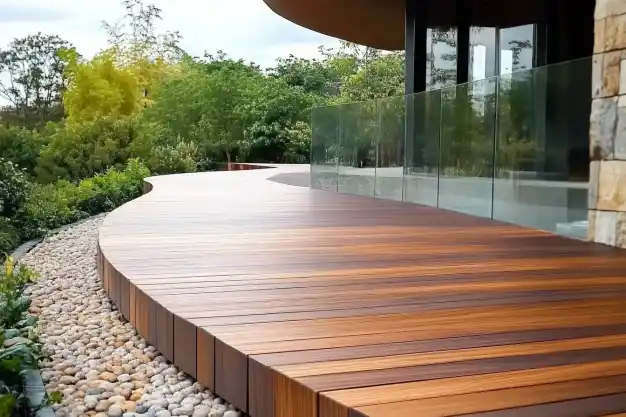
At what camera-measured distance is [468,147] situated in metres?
6.27

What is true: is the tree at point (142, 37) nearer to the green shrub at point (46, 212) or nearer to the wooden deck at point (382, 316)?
the green shrub at point (46, 212)

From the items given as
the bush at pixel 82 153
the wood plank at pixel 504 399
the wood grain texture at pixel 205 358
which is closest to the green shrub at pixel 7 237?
the wood grain texture at pixel 205 358

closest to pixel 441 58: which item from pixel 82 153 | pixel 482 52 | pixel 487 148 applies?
pixel 482 52

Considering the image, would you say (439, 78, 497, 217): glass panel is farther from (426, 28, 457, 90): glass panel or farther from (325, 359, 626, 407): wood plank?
(325, 359, 626, 407): wood plank

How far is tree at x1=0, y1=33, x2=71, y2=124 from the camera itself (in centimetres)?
3100

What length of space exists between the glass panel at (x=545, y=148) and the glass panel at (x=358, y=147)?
2614mm

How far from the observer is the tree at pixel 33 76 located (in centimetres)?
3100

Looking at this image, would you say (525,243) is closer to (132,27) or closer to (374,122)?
(374,122)

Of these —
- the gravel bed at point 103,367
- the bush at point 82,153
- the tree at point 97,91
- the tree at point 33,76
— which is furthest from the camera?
the tree at point 33,76

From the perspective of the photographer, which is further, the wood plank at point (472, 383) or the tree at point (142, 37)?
the tree at point (142, 37)

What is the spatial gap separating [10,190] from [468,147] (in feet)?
18.3

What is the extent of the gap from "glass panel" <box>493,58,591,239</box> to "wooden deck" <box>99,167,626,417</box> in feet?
1.08

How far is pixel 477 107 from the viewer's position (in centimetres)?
612

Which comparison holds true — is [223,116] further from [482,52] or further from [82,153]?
[482,52]
